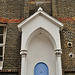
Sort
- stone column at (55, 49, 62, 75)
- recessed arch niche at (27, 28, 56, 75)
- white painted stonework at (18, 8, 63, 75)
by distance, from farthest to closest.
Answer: recessed arch niche at (27, 28, 56, 75)
white painted stonework at (18, 8, 63, 75)
stone column at (55, 49, 62, 75)

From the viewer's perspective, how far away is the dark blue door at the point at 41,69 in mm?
6090

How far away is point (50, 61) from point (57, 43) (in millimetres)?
990

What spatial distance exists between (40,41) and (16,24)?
165cm

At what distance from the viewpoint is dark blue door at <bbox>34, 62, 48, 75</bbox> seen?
6.09 meters

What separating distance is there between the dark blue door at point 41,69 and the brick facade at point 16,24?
85cm

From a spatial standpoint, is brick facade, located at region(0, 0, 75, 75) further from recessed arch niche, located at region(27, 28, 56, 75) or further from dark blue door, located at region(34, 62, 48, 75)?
dark blue door, located at region(34, 62, 48, 75)

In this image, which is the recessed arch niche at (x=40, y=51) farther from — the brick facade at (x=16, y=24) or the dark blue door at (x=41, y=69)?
the brick facade at (x=16, y=24)

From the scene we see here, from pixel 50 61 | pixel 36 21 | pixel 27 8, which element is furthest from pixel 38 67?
pixel 27 8

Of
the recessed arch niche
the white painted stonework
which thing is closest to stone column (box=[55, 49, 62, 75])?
the white painted stonework

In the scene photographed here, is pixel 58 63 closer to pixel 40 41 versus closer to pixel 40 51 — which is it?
pixel 40 51

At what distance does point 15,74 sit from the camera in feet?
20.4

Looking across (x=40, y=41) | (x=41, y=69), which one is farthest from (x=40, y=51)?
(x=41, y=69)

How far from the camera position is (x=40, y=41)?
6621 millimetres

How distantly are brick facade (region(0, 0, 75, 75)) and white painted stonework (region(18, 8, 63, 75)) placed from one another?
0.54 meters
